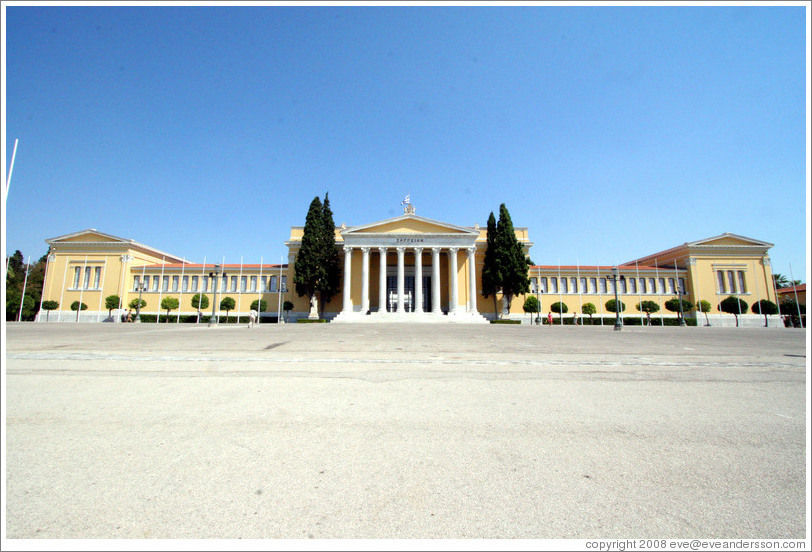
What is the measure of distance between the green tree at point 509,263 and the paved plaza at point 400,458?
1416 inches

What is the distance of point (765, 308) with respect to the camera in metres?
43.2

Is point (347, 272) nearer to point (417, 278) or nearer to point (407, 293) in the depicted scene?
point (417, 278)

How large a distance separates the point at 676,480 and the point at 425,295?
44585 millimetres

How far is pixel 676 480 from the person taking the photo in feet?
8.89

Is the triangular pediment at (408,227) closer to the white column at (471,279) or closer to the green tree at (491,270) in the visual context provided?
the white column at (471,279)

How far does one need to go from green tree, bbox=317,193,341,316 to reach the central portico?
1212 millimetres

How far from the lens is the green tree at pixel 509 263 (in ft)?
137

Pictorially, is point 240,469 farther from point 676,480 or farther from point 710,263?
point 710,263

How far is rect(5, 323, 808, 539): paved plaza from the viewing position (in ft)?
7.13

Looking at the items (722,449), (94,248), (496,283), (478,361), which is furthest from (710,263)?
(94,248)

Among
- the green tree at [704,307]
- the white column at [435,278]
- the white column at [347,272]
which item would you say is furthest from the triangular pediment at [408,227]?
the green tree at [704,307]

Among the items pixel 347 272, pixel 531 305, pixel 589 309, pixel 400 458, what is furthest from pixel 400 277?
pixel 400 458

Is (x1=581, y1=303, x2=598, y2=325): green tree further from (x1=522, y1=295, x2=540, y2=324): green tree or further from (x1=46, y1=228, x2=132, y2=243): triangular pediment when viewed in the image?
(x1=46, y1=228, x2=132, y2=243): triangular pediment

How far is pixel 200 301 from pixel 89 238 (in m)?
18.1
